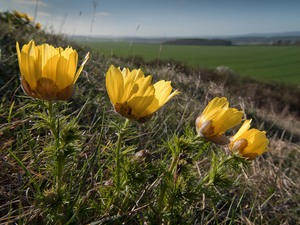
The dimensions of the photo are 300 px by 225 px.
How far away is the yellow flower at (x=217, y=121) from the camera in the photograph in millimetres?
1087

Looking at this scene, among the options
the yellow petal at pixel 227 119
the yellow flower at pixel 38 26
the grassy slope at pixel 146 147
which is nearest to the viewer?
the yellow petal at pixel 227 119

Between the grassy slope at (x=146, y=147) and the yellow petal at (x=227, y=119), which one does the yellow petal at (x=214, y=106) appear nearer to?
the yellow petal at (x=227, y=119)

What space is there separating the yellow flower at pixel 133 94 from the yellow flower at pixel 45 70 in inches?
4.8

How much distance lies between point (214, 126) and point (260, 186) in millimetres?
1378

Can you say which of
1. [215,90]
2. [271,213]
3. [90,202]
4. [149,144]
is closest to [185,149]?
[90,202]

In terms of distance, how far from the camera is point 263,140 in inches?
47.3

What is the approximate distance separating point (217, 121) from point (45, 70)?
59 centimetres

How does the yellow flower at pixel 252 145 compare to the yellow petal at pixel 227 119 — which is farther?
the yellow flower at pixel 252 145

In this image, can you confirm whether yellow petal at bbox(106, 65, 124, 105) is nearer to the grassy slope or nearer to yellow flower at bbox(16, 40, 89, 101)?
yellow flower at bbox(16, 40, 89, 101)

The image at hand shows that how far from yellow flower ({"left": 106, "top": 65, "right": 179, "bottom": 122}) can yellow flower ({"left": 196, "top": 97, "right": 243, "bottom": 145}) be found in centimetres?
18

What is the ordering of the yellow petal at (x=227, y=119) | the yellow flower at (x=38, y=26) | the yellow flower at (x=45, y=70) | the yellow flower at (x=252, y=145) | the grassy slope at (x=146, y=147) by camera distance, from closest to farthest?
the yellow flower at (x=45, y=70), the yellow petal at (x=227, y=119), the yellow flower at (x=252, y=145), the grassy slope at (x=146, y=147), the yellow flower at (x=38, y=26)

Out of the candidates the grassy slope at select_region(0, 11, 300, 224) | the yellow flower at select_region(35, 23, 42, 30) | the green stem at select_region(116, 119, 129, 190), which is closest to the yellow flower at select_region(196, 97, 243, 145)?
the green stem at select_region(116, 119, 129, 190)

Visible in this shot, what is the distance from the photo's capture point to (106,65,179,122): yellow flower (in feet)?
3.19

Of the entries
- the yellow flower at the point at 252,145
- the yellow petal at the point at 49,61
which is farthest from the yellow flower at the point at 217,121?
the yellow petal at the point at 49,61
